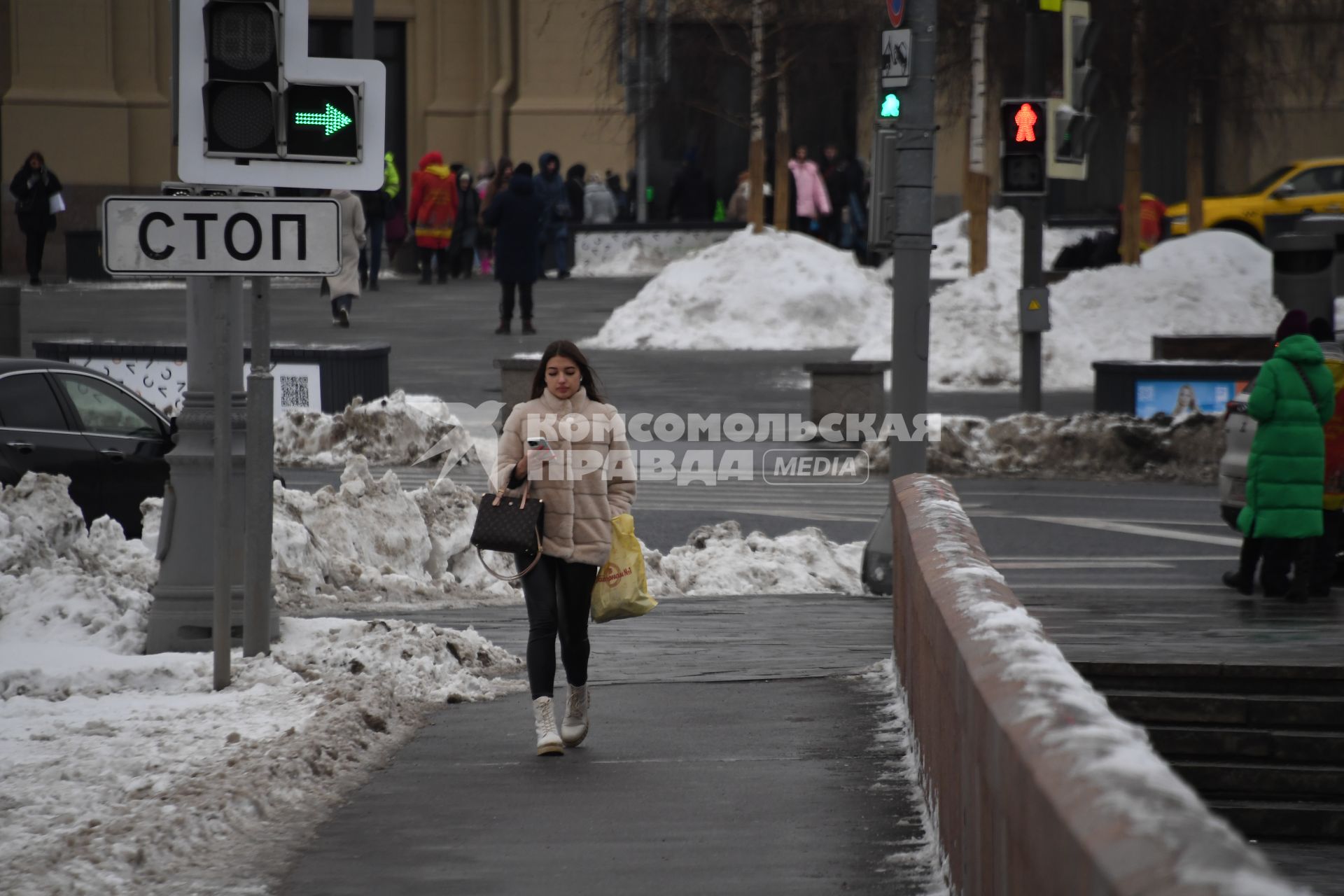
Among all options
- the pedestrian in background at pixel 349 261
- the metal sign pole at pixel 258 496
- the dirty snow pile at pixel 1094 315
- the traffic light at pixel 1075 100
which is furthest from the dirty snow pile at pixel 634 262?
the metal sign pole at pixel 258 496

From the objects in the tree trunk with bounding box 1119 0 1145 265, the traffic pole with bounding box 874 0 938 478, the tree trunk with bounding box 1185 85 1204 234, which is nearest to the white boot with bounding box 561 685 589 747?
the traffic pole with bounding box 874 0 938 478

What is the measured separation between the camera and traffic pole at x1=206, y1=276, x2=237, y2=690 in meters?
7.39

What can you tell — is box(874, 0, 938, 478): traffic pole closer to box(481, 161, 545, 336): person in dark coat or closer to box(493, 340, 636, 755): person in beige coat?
box(493, 340, 636, 755): person in beige coat

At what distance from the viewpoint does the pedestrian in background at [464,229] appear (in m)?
35.4

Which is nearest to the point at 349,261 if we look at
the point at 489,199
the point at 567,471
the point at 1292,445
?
the point at 489,199

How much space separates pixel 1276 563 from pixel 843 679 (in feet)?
11.5

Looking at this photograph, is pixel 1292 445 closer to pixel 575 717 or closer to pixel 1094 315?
pixel 575 717

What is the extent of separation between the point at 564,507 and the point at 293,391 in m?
11.2

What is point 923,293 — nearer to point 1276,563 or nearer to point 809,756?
point 1276,563

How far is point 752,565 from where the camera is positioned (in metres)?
12.1

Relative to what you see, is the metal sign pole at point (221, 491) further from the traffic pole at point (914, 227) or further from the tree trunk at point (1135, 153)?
the tree trunk at point (1135, 153)

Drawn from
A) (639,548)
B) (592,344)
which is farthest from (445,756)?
(592,344)

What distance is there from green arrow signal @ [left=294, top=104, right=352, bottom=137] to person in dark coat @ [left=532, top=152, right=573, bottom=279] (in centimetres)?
2698

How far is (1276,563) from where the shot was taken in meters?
10.8
